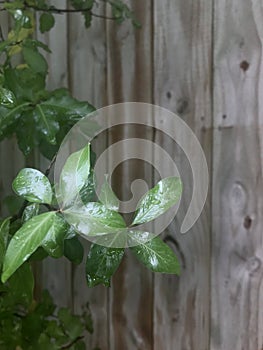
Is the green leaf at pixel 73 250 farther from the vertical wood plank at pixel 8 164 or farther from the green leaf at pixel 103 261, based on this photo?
the vertical wood plank at pixel 8 164

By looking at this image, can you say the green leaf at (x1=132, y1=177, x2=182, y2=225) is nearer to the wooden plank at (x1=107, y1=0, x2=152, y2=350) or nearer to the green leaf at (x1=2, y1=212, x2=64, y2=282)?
the green leaf at (x1=2, y1=212, x2=64, y2=282)

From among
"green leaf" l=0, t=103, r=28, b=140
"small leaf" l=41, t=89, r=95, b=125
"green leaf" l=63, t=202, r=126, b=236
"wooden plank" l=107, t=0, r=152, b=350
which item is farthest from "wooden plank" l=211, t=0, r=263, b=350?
"green leaf" l=63, t=202, r=126, b=236

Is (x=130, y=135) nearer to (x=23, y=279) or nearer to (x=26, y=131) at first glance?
(x=26, y=131)

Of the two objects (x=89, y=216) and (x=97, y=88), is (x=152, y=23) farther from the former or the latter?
(x=89, y=216)

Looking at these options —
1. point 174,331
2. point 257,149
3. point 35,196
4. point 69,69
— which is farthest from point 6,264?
point 69,69

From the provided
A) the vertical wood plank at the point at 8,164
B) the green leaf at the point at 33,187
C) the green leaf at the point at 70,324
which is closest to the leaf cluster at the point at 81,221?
the green leaf at the point at 33,187

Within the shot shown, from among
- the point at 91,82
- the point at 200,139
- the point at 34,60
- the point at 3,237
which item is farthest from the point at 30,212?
the point at 91,82
